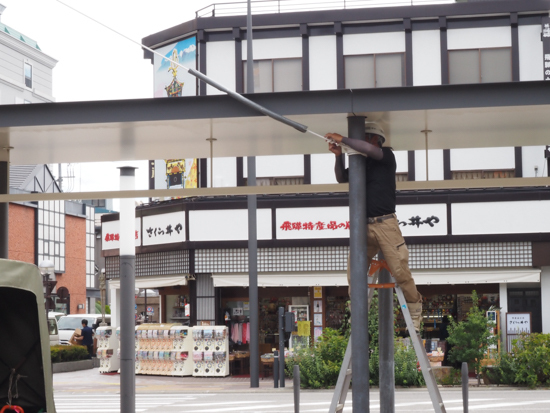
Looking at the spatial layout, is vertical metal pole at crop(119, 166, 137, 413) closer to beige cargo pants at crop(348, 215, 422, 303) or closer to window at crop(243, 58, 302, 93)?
beige cargo pants at crop(348, 215, 422, 303)

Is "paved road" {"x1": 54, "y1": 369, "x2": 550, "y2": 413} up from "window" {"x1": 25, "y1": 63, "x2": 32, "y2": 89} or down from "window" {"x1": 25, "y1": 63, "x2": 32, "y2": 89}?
down

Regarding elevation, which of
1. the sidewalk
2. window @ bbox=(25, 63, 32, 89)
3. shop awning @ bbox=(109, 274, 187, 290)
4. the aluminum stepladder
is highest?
window @ bbox=(25, 63, 32, 89)

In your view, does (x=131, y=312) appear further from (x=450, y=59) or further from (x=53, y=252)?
(x=53, y=252)

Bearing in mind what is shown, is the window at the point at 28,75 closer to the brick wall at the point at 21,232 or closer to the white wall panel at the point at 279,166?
the brick wall at the point at 21,232

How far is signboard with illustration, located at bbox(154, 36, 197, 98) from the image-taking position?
27.9 meters

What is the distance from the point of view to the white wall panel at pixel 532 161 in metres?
25.8

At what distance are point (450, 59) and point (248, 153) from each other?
17121 millimetres

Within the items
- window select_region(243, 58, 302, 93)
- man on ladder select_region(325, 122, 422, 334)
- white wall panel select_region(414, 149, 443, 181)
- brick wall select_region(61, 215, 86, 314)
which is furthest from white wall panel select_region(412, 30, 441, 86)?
brick wall select_region(61, 215, 86, 314)

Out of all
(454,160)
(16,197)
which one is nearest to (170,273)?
(454,160)

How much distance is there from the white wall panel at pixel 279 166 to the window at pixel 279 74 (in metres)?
2.27

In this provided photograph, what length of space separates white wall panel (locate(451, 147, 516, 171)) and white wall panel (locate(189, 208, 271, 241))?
241 inches

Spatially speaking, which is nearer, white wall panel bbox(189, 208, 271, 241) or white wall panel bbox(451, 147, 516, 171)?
white wall panel bbox(451, 147, 516, 171)

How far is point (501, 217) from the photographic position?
25625 millimetres

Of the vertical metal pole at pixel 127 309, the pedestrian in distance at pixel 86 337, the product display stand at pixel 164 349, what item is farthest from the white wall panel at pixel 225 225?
the vertical metal pole at pixel 127 309
